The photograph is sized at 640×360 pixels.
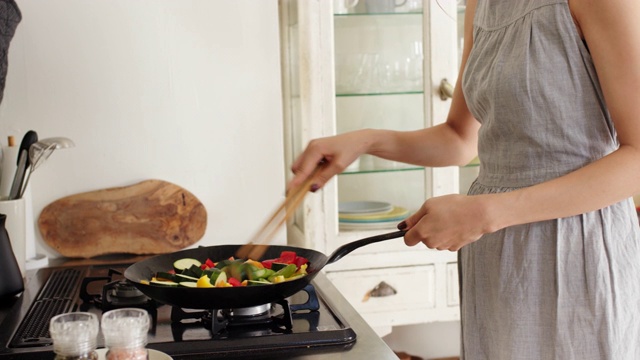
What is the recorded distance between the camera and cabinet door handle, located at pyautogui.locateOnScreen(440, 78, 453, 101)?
2469 mm

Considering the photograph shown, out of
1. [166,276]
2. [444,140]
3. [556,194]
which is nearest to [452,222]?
[556,194]

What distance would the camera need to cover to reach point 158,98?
2.23m

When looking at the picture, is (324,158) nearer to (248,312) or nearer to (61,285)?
(248,312)

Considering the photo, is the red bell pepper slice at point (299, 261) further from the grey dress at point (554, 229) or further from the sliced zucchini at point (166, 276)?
the grey dress at point (554, 229)

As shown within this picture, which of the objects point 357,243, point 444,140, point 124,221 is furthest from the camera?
point 124,221

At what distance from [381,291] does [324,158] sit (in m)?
0.99

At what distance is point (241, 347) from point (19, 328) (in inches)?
18.4

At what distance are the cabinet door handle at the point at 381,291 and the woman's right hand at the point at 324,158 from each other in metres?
0.95

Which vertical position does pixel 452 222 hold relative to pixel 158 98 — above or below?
below

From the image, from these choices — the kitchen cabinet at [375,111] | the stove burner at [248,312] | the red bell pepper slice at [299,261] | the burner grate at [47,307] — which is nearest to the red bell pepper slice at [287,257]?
the red bell pepper slice at [299,261]

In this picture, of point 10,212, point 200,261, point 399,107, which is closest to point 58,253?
point 10,212

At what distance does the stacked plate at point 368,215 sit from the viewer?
8.31ft

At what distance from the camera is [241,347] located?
4.33 feet

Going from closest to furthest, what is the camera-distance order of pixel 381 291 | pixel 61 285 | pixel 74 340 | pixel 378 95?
pixel 74 340
pixel 61 285
pixel 381 291
pixel 378 95
